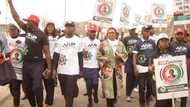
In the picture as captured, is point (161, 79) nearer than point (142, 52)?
Yes

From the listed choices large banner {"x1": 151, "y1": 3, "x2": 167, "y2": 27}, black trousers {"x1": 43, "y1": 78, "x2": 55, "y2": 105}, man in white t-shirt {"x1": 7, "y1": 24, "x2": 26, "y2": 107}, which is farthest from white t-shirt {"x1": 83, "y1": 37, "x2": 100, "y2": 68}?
large banner {"x1": 151, "y1": 3, "x2": 167, "y2": 27}

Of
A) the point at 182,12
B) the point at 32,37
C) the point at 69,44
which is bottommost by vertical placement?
the point at 69,44

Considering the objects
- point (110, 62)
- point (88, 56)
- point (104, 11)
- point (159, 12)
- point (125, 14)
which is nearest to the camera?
point (110, 62)

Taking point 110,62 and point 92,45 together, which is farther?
point 92,45

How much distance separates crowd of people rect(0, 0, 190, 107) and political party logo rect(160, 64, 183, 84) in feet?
1.47

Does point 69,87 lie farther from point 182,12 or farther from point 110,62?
point 182,12

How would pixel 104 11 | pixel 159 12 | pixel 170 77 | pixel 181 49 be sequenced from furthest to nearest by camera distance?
pixel 159 12 < pixel 104 11 < pixel 181 49 < pixel 170 77

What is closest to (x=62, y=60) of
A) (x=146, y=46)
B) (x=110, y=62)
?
(x=110, y=62)

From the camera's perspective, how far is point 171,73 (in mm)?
11281

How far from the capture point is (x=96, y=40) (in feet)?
47.9

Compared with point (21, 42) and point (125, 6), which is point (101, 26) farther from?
point (21, 42)

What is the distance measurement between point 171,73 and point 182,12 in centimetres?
482

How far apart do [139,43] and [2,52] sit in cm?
369

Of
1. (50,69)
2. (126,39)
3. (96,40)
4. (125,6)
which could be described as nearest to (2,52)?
(50,69)
